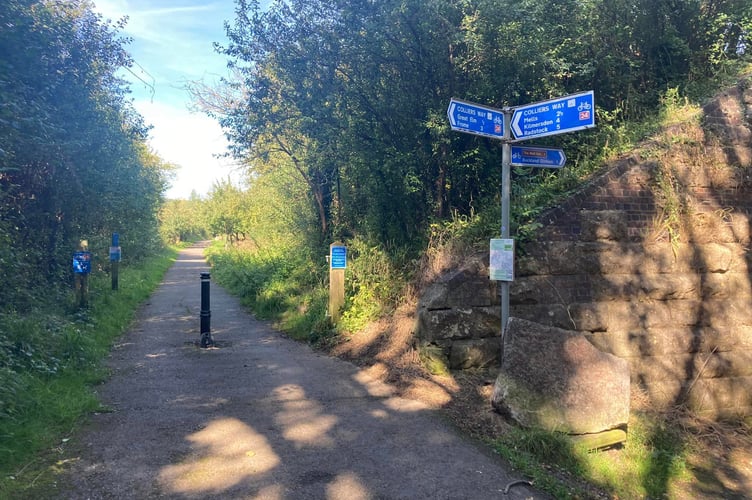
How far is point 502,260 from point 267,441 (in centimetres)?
325

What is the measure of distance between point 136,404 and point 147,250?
1039 inches

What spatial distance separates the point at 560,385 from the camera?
5.00 m

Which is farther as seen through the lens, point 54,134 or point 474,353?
point 54,134

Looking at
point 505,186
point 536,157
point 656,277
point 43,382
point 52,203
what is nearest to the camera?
point 43,382

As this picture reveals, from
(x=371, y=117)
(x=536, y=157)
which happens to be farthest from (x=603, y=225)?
(x=371, y=117)

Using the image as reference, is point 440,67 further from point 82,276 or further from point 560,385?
point 82,276

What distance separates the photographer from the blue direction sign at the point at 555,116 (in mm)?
5344

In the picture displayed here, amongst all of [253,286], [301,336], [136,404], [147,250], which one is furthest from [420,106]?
[147,250]

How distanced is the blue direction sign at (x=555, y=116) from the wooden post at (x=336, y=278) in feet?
13.5

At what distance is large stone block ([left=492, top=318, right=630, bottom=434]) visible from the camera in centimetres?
491

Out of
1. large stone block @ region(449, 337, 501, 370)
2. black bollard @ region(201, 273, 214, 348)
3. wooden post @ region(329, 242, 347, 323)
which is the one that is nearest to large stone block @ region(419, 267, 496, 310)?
large stone block @ region(449, 337, 501, 370)

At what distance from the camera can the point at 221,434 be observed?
466 centimetres

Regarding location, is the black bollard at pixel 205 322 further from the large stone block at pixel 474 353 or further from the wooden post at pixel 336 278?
the large stone block at pixel 474 353

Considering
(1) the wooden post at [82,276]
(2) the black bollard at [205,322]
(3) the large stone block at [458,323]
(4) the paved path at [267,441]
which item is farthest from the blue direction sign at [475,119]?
(1) the wooden post at [82,276]
